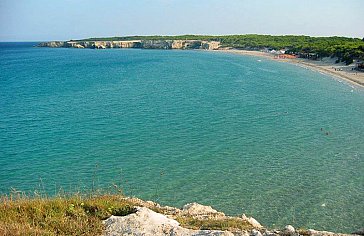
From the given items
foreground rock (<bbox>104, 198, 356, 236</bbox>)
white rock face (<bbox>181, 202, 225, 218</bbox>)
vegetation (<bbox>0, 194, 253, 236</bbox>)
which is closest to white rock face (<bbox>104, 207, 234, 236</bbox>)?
foreground rock (<bbox>104, 198, 356, 236</bbox>)

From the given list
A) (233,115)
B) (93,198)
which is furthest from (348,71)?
(93,198)

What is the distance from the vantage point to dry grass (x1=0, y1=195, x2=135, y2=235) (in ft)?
27.3

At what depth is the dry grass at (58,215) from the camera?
8.32 metres

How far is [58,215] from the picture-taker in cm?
936

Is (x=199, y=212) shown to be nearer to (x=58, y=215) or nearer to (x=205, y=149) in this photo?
(x=58, y=215)

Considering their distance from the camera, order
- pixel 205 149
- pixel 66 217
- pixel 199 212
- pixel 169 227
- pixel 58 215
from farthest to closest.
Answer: pixel 205 149 → pixel 199 212 → pixel 169 227 → pixel 58 215 → pixel 66 217

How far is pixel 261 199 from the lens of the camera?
20.0 metres

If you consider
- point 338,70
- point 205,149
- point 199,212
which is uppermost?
point 338,70

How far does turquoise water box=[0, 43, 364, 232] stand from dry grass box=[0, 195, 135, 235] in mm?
9855

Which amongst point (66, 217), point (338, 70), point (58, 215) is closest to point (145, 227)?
point (66, 217)

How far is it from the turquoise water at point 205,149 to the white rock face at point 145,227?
9260 mm

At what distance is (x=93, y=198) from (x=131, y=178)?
1196 centimetres

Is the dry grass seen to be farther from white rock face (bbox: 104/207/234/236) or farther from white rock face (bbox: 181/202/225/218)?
white rock face (bbox: 181/202/225/218)

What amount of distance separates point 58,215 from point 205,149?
20585mm
